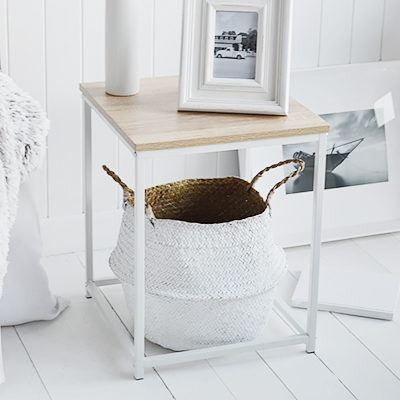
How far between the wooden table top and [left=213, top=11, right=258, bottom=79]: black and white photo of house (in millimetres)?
92

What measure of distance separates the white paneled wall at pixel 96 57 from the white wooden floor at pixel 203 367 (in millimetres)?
368

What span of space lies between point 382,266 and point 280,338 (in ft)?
1.86

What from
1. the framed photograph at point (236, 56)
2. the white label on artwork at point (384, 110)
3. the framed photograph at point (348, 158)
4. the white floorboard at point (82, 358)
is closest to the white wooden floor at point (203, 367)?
the white floorboard at point (82, 358)

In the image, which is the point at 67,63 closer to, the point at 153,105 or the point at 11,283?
the point at 153,105

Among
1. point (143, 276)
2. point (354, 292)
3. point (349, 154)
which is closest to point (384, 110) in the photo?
point (349, 154)

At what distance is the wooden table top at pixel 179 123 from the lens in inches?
56.1

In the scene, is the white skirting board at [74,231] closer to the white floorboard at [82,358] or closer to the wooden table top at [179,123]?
the white floorboard at [82,358]

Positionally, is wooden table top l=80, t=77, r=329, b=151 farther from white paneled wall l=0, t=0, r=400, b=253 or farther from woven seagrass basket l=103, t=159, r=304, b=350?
white paneled wall l=0, t=0, r=400, b=253

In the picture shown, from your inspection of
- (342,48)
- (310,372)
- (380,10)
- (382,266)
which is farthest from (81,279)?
(380,10)

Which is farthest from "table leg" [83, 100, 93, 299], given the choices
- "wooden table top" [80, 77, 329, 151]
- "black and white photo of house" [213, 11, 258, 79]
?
"black and white photo of house" [213, 11, 258, 79]

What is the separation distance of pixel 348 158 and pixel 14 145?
114cm

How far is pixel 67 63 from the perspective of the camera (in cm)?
199

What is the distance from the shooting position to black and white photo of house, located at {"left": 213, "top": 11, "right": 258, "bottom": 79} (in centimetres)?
151

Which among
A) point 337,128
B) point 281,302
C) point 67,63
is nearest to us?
point 281,302
